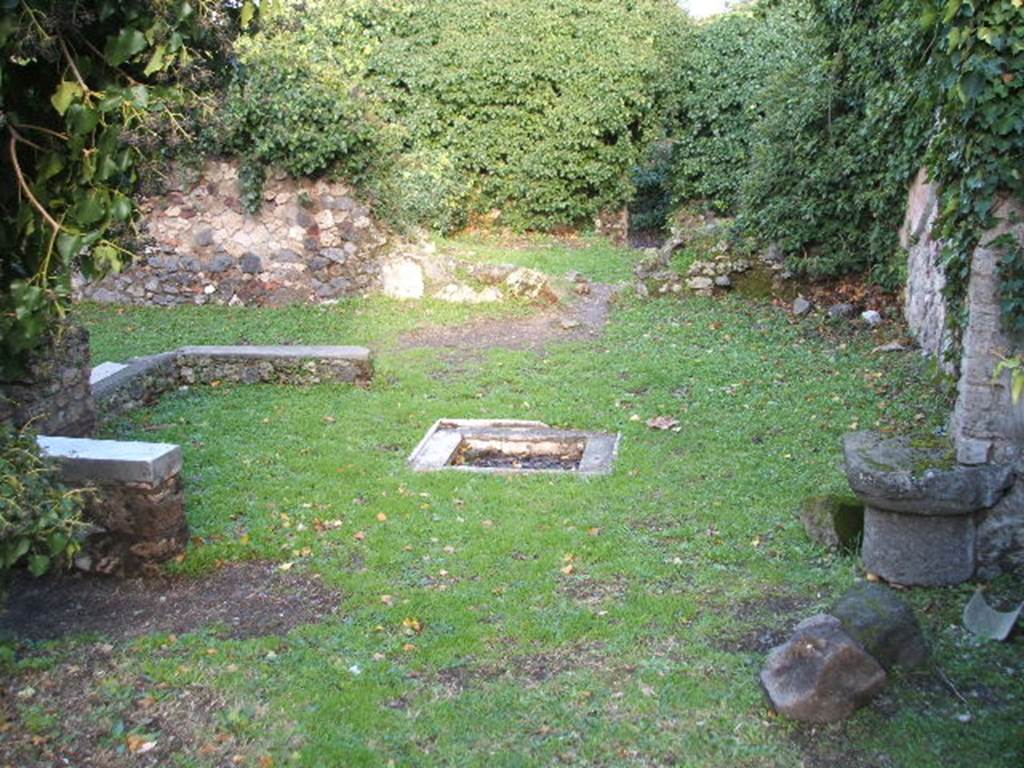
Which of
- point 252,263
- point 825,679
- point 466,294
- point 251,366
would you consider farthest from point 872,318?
point 252,263

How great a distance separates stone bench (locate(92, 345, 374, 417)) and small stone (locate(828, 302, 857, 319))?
17.4 feet

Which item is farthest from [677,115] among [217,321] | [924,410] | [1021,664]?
[1021,664]

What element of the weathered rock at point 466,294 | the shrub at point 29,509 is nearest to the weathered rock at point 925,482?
the shrub at point 29,509

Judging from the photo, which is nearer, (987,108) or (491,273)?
(987,108)

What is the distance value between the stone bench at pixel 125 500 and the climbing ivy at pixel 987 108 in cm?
466

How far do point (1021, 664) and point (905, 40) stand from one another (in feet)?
23.0

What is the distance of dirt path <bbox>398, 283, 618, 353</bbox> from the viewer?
10.9m

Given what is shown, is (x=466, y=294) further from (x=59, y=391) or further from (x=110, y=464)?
(x=110, y=464)

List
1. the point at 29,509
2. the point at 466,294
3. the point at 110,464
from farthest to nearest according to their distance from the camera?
the point at 466,294 < the point at 110,464 < the point at 29,509

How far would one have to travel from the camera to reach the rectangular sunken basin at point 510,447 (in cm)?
748

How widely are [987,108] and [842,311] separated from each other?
246 inches

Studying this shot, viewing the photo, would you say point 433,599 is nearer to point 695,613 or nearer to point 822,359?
point 695,613

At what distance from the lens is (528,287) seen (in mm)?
12555

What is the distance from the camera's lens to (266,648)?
479cm
